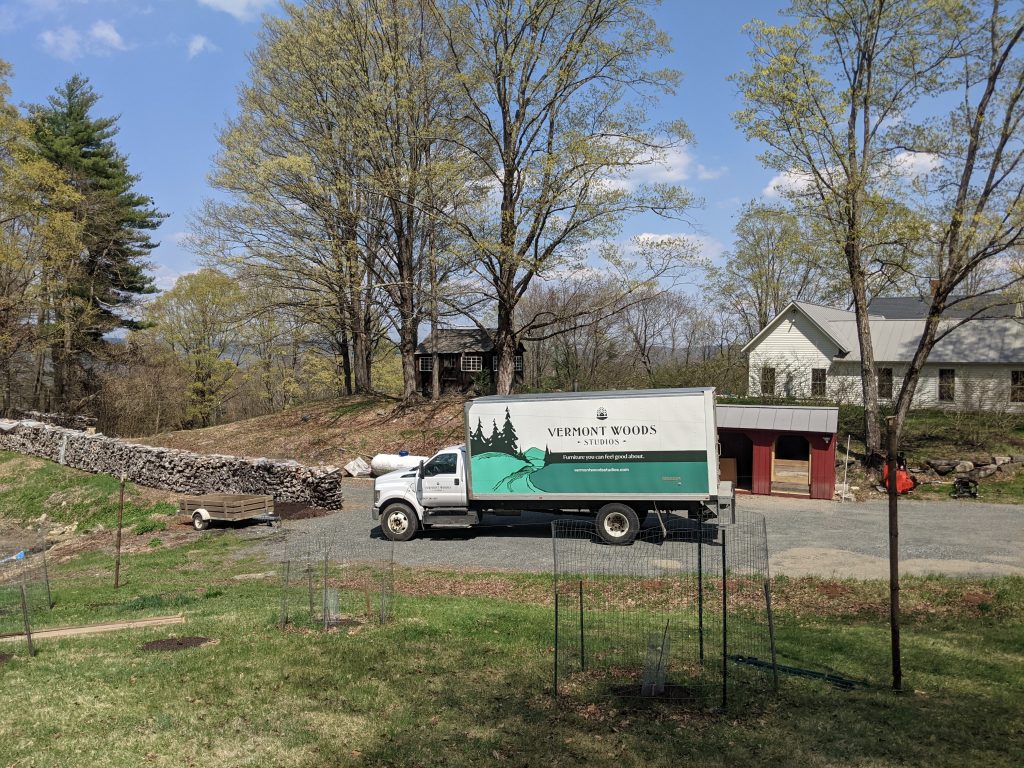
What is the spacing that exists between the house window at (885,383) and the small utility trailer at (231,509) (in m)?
31.3

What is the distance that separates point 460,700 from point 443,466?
10.6 meters

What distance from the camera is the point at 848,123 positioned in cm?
2695

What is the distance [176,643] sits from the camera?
9.36 m

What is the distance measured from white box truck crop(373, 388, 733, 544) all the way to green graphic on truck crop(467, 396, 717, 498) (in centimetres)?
2

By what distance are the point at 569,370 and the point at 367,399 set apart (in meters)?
10.8

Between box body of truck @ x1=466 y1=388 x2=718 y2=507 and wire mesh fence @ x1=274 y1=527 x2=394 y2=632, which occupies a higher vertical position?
box body of truck @ x1=466 y1=388 x2=718 y2=507

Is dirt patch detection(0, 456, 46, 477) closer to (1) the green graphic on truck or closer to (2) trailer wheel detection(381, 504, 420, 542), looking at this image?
(2) trailer wheel detection(381, 504, 420, 542)

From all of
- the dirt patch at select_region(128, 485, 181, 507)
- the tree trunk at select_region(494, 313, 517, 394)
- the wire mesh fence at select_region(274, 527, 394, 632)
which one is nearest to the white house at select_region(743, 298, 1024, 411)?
the tree trunk at select_region(494, 313, 517, 394)

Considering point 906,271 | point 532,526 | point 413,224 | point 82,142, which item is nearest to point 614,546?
point 532,526

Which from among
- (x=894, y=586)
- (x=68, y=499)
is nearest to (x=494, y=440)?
(x=894, y=586)

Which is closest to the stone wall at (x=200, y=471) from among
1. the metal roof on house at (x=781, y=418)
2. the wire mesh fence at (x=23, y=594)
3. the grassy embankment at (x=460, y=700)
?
the wire mesh fence at (x=23, y=594)

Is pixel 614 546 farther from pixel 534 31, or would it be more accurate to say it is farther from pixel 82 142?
pixel 82 142

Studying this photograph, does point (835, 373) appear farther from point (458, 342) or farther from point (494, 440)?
point (494, 440)

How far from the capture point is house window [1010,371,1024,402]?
115 ft
